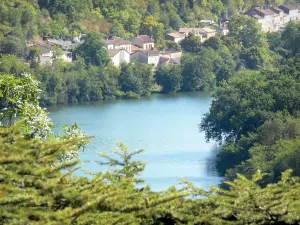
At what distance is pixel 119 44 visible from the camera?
37.5 metres

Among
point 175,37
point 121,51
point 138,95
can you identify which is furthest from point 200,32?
point 138,95

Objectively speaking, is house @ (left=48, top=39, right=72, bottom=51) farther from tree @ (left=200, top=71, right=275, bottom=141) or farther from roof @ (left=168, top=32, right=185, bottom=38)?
tree @ (left=200, top=71, right=275, bottom=141)

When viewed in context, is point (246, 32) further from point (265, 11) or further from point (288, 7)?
point (288, 7)

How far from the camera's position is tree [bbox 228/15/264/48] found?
39.6 metres

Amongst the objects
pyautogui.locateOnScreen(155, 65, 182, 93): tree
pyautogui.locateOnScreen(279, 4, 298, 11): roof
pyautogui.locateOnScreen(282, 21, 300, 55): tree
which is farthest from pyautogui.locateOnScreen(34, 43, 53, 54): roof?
pyautogui.locateOnScreen(279, 4, 298, 11): roof

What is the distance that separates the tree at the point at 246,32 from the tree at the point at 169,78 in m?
6.31

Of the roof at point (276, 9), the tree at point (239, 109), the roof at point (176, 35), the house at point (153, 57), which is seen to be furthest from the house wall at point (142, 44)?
the tree at point (239, 109)

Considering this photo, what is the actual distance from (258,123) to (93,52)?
1421cm

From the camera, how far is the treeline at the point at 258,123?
17.3 meters

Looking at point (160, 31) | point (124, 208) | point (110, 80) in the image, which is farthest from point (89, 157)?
point (160, 31)

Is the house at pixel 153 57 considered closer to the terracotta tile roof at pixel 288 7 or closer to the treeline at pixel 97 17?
the treeline at pixel 97 17

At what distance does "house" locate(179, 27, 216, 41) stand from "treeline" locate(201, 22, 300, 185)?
1508cm

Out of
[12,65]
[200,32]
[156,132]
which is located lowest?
[156,132]

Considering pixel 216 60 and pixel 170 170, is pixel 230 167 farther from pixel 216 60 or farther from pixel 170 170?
pixel 216 60
